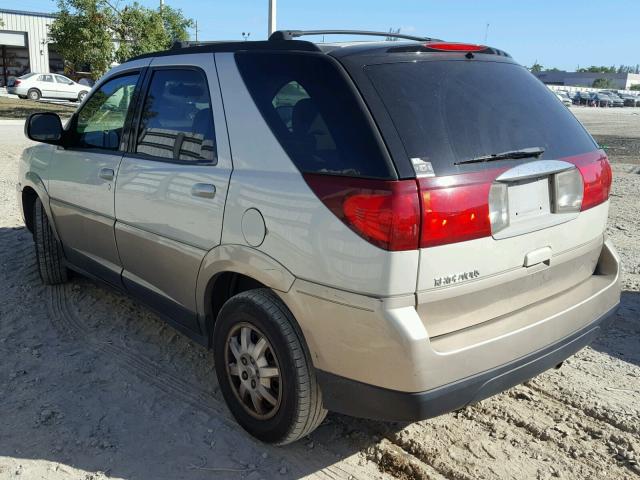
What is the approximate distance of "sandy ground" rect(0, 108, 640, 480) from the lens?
9.20 feet

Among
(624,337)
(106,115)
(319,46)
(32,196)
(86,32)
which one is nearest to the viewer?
(319,46)

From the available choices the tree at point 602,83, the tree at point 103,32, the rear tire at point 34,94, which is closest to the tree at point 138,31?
the tree at point 103,32

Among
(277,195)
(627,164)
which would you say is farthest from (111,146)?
(627,164)

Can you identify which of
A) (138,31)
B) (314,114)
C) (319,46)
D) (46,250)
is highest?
(138,31)

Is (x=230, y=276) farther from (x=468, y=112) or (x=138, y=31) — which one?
(x=138, y=31)

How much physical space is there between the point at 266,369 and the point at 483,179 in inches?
51.7

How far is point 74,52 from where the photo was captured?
21844 millimetres

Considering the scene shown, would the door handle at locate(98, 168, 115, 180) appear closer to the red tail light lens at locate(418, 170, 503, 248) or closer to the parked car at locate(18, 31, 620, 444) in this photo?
the parked car at locate(18, 31, 620, 444)

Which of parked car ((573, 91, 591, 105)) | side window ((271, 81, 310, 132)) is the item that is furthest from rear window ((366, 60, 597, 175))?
parked car ((573, 91, 591, 105))

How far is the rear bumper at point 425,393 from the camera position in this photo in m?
2.34

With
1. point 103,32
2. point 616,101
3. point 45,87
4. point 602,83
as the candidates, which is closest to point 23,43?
point 45,87

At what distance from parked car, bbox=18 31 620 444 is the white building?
4849 centimetres

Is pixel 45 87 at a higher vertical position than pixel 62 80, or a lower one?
lower

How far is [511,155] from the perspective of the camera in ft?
8.33
